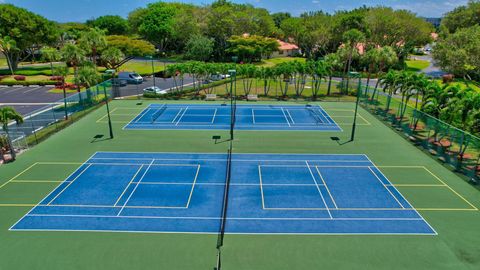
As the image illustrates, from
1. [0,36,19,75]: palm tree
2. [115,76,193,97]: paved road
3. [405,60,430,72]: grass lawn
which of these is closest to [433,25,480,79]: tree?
[405,60,430,72]: grass lawn

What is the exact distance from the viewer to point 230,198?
67.5 feet

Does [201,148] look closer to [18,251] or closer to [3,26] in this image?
[18,251]

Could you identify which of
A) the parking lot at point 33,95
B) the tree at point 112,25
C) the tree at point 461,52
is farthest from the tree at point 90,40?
the tree at point 112,25

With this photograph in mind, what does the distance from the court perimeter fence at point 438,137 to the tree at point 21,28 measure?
207 ft

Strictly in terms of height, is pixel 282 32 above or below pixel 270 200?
above

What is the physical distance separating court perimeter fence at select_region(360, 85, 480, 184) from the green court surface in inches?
37.5

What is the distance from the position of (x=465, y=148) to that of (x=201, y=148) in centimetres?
1967

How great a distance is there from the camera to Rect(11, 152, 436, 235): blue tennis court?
59.2 ft

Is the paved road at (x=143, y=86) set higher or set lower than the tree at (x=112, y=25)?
lower

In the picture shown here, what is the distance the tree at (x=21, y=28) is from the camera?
207 feet

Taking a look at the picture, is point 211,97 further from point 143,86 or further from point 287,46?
point 287,46

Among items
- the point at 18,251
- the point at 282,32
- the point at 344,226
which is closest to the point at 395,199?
the point at 344,226

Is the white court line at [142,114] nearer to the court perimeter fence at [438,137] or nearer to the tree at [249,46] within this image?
the court perimeter fence at [438,137]

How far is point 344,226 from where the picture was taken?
18016 millimetres
